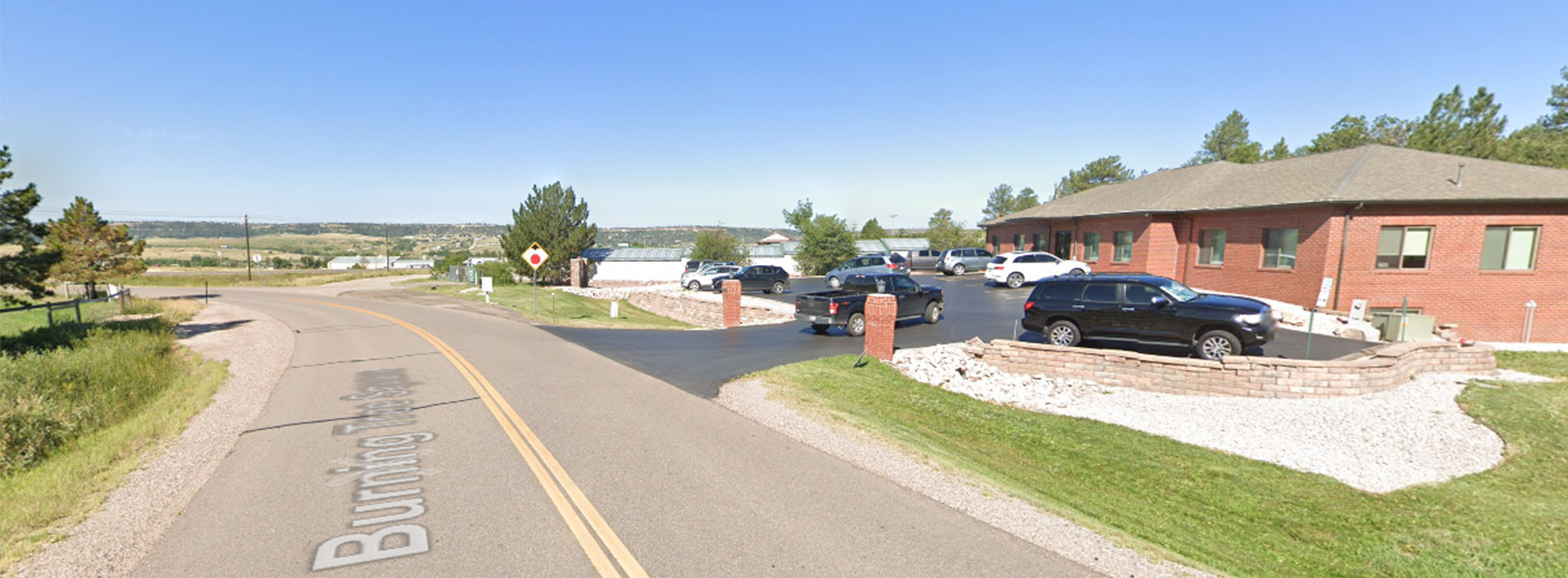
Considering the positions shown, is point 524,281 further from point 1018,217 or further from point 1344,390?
point 1344,390

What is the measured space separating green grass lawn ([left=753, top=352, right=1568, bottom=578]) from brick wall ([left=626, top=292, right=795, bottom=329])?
39.7ft

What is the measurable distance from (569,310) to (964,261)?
24513mm

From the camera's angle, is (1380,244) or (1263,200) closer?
(1380,244)

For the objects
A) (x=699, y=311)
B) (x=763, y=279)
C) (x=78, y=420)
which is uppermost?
(x=763, y=279)

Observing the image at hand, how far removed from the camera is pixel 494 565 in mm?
4566

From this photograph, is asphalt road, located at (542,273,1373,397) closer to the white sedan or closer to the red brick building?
the red brick building

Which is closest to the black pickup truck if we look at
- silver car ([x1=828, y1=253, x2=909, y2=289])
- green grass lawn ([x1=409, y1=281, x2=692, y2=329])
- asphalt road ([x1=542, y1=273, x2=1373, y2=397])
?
asphalt road ([x1=542, y1=273, x2=1373, y2=397])

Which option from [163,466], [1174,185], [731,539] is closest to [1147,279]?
[731,539]

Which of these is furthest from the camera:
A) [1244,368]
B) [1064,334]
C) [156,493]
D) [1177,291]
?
[1064,334]

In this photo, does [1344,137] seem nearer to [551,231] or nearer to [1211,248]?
[1211,248]

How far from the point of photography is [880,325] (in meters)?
13.7

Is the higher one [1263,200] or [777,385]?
[1263,200]

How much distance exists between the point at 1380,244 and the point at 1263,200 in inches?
143

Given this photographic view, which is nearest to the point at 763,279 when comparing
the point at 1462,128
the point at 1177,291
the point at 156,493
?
the point at 1177,291
